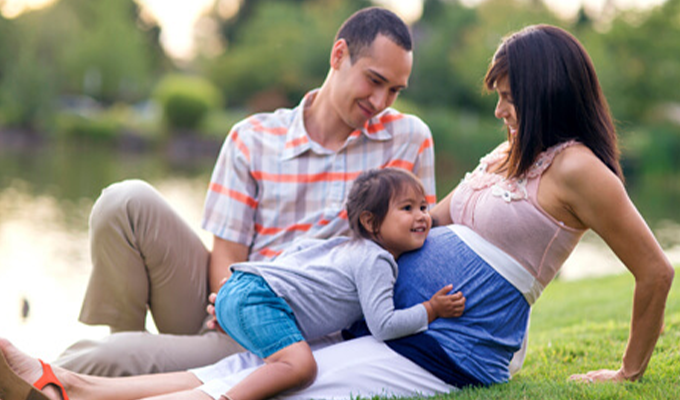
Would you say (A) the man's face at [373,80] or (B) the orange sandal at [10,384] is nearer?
(B) the orange sandal at [10,384]

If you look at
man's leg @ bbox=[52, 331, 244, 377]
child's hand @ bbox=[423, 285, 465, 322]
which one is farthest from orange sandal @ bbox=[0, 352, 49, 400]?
child's hand @ bbox=[423, 285, 465, 322]

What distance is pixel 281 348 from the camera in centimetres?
264

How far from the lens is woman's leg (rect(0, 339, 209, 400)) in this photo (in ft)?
8.41

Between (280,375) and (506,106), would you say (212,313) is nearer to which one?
(280,375)

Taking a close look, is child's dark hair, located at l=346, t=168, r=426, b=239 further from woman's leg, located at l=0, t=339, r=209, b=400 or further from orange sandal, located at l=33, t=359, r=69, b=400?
orange sandal, located at l=33, t=359, r=69, b=400

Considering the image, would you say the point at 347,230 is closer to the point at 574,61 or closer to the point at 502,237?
the point at 502,237

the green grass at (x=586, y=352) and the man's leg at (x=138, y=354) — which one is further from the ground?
the man's leg at (x=138, y=354)

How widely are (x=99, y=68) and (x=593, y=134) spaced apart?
3598cm

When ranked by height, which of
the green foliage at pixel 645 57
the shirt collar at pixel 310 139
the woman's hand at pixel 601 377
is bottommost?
the green foliage at pixel 645 57

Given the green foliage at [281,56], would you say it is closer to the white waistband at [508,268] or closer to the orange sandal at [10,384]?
the white waistband at [508,268]

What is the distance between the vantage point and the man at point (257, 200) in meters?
3.20

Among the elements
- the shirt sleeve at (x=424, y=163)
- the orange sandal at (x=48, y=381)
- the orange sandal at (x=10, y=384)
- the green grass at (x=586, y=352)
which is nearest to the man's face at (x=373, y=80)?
the shirt sleeve at (x=424, y=163)

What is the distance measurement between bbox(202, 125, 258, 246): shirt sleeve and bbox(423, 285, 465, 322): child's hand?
1111 millimetres

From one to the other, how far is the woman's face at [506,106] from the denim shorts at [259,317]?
1.06 m
